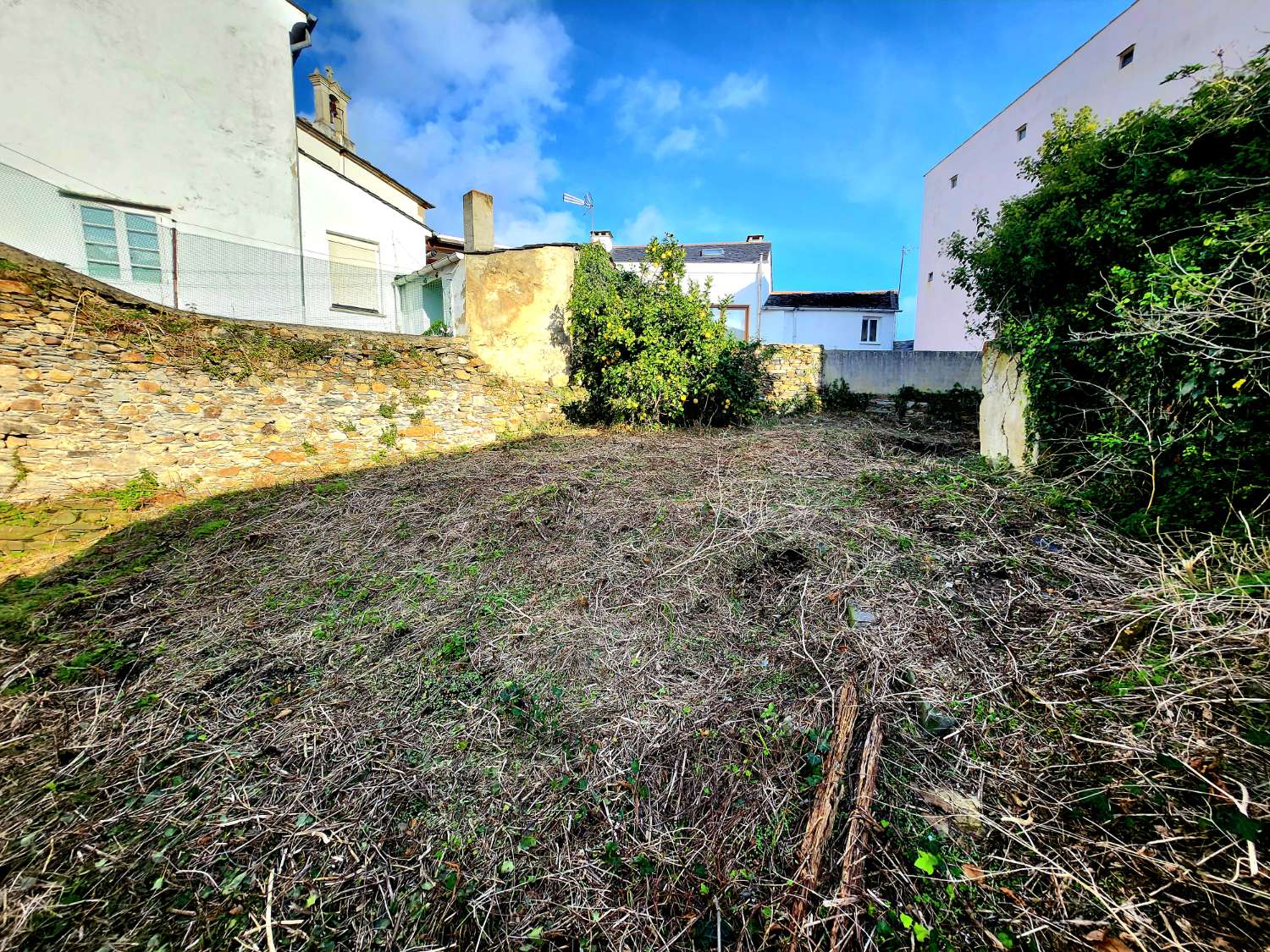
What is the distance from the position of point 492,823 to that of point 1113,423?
4.80 m

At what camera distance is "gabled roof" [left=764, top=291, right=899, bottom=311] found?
19953mm

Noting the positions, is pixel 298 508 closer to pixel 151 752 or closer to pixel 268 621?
pixel 268 621

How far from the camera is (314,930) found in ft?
5.63

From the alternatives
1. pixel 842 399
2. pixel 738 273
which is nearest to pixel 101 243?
pixel 842 399

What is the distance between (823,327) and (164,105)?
19152 millimetres

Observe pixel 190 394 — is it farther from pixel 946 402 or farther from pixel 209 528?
pixel 946 402

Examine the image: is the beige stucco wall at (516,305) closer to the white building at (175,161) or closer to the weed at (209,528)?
the white building at (175,161)

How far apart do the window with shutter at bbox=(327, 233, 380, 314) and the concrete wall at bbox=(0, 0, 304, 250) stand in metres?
1.10

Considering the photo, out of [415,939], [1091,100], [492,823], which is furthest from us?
[1091,100]

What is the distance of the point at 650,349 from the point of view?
798 centimetres

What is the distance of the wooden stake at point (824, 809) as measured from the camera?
1.75m

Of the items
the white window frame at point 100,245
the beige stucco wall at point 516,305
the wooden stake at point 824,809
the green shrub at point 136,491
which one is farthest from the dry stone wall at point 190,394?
the wooden stake at point 824,809

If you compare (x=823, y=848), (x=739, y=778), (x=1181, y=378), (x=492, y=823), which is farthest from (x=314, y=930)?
(x=1181, y=378)

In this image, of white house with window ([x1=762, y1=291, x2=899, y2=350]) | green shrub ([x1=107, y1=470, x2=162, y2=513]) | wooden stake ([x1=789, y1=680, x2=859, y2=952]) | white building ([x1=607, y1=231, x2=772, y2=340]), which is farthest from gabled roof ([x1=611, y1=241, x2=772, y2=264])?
wooden stake ([x1=789, y1=680, x2=859, y2=952])
